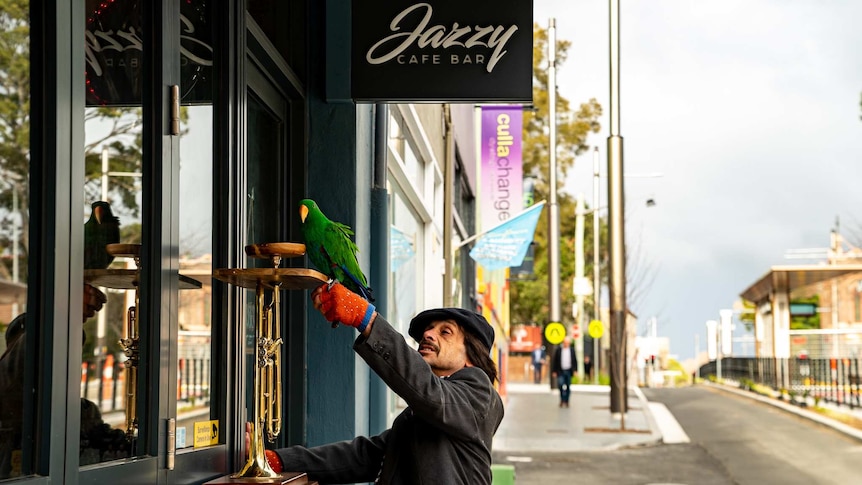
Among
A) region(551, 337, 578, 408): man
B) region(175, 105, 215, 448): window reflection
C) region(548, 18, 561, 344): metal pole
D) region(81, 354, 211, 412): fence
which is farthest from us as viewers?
region(548, 18, 561, 344): metal pole

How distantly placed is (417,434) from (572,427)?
19988 mm

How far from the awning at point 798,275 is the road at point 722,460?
17.4 metres

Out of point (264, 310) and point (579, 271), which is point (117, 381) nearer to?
point (264, 310)

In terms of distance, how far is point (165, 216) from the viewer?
13.5ft

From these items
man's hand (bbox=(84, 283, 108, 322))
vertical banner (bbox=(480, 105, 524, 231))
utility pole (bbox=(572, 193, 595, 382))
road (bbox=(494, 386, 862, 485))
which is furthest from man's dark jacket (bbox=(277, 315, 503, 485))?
utility pole (bbox=(572, 193, 595, 382))

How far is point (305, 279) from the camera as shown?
13.4 feet

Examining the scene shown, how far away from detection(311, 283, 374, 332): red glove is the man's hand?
2.14 feet

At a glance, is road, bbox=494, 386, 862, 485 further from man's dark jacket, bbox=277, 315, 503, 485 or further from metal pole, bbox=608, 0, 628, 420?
man's dark jacket, bbox=277, 315, 503, 485

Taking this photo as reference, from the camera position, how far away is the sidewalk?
20125mm

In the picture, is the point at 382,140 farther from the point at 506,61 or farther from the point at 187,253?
the point at 187,253

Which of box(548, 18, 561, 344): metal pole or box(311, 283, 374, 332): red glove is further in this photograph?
box(548, 18, 561, 344): metal pole

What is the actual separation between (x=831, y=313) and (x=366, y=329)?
68371mm

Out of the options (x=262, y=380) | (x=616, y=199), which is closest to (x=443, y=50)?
(x=262, y=380)

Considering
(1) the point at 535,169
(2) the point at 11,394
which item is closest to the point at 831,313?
(1) the point at 535,169
